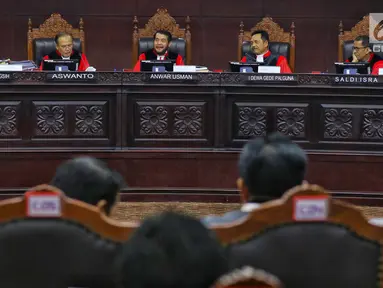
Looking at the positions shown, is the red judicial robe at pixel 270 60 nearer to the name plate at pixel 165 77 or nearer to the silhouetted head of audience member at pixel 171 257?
the name plate at pixel 165 77

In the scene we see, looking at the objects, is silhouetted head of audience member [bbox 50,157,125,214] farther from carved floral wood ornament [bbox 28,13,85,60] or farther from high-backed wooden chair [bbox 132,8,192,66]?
carved floral wood ornament [bbox 28,13,85,60]

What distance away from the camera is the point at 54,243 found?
164cm

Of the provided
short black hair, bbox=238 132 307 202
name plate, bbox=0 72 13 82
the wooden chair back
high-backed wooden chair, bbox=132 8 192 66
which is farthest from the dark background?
the wooden chair back

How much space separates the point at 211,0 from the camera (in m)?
8.08

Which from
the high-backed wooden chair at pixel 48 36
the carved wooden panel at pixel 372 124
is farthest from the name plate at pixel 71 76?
the carved wooden panel at pixel 372 124

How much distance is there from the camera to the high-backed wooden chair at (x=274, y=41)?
22.5ft

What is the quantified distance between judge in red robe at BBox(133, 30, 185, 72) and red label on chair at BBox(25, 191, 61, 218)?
458 centimetres

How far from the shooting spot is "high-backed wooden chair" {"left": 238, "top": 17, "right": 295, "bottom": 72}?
6.87 meters

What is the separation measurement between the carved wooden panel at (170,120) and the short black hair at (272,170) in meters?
3.27

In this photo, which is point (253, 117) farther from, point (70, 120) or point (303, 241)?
point (303, 241)

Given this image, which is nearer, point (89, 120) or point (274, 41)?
point (89, 120)

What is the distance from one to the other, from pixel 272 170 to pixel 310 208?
0.30m

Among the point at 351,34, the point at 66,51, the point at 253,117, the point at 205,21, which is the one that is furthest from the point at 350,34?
the point at 66,51

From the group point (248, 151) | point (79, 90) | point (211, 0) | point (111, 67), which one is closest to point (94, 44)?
point (111, 67)
